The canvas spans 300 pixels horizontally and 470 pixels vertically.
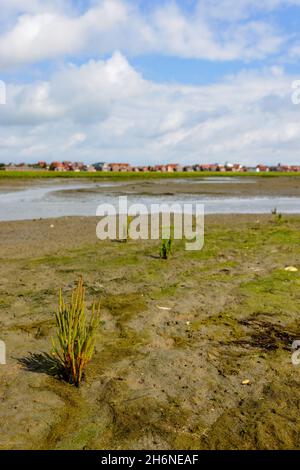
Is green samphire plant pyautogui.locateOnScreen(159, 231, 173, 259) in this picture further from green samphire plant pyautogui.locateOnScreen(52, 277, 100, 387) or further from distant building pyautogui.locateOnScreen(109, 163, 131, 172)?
distant building pyautogui.locateOnScreen(109, 163, 131, 172)

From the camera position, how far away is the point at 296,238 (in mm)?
12141

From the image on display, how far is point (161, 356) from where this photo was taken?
16.0ft

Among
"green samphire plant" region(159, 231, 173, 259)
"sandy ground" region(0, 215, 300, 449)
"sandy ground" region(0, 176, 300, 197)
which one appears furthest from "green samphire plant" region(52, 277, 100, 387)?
"sandy ground" region(0, 176, 300, 197)

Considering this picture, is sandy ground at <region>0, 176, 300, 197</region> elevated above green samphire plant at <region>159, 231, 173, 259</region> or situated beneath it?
elevated above

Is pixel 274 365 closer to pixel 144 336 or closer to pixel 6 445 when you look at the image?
pixel 144 336

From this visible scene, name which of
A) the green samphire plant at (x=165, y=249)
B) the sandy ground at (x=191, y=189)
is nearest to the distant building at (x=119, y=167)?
the sandy ground at (x=191, y=189)

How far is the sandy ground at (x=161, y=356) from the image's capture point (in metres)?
3.56

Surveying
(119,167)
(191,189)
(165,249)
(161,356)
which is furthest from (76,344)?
(119,167)

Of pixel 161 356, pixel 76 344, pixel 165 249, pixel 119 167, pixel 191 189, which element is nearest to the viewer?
pixel 76 344

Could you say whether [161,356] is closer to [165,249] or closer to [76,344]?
[76,344]

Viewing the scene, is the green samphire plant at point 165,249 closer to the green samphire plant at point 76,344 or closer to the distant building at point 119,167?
the green samphire plant at point 76,344

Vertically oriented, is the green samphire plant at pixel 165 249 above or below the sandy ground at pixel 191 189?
below

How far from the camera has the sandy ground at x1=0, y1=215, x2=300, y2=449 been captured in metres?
3.56
